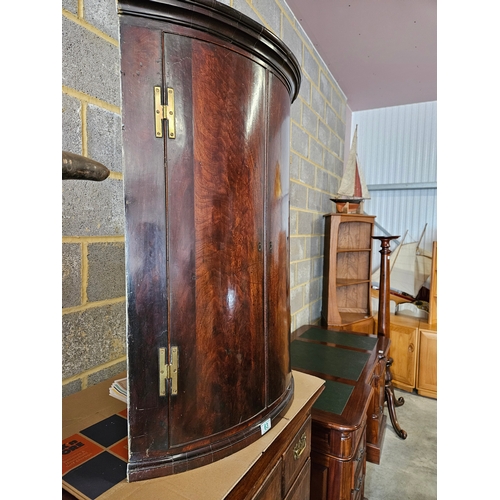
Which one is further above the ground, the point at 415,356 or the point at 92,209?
the point at 92,209

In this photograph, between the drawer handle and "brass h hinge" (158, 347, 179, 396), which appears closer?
"brass h hinge" (158, 347, 179, 396)

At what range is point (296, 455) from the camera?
873mm

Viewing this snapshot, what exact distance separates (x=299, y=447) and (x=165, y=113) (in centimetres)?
87

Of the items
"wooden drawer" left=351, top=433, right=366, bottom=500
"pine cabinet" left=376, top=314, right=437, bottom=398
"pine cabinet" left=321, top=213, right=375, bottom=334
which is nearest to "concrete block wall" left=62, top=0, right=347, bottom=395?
"wooden drawer" left=351, top=433, right=366, bottom=500

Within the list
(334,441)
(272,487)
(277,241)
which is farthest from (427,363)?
(277,241)

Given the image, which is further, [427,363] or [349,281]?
[427,363]

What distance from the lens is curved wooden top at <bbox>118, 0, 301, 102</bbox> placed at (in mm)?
532

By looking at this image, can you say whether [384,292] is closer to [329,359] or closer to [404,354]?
[329,359]

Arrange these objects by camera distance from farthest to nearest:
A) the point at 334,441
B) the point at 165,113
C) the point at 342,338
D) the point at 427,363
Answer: the point at 427,363
the point at 342,338
the point at 334,441
the point at 165,113

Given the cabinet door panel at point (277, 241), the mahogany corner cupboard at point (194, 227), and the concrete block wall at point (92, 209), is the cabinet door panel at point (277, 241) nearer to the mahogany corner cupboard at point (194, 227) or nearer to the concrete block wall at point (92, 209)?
the mahogany corner cupboard at point (194, 227)

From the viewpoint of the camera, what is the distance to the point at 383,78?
3.03m

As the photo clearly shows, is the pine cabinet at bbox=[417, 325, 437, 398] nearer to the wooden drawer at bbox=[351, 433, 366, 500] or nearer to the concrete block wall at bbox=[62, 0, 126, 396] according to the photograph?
the wooden drawer at bbox=[351, 433, 366, 500]

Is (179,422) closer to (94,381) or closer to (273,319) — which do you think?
(273,319)
